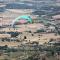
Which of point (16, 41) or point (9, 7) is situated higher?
point (9, 7)

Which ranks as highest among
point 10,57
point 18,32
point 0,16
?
point 0,16

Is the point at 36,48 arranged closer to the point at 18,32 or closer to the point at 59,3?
the point at 18,32

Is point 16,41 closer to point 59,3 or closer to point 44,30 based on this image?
point 44,30

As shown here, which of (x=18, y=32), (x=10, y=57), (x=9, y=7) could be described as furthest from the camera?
(x=9, y=7)

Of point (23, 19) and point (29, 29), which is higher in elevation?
point (23, 19)

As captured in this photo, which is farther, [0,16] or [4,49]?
[0,16]

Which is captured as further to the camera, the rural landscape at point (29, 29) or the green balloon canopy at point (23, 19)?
the green balloon canopy at point (23, 19)

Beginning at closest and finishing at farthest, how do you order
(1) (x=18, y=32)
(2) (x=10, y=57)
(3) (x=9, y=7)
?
(2) (x=10, y=57) → (1) (x=18, y=32) → (3) (x=9, y=7)

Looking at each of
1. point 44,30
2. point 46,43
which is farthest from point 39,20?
point 46,43

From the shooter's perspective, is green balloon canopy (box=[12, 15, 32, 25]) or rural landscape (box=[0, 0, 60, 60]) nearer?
rural landscape (box=[0, 0, 60, 60])
